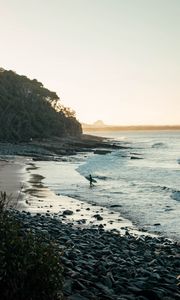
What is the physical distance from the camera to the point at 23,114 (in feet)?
306

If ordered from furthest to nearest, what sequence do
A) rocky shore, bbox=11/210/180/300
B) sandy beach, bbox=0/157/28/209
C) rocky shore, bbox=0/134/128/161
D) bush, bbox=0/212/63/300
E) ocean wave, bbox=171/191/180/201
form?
rocky shore, bbox=0/134/128/161 < ocean wave, bbox=171/191/180/201 < sandy beach, bbox=0/157/28/209 < rocky shore, bbox=11/210/180/300 < bush, bbox=0/212/63/300

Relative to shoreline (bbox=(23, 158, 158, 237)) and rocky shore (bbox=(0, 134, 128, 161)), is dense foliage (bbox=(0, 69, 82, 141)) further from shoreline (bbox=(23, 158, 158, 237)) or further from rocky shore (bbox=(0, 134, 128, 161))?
shoreline (bbox=(23, 158, 158, 237))

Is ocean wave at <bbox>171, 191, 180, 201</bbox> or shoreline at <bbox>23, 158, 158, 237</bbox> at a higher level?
shoreline at <bbox>23, 158, 158, 237</bbox>

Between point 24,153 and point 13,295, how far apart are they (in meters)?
50.7

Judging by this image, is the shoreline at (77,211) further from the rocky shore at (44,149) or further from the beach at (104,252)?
the rocky shore at (44,149)

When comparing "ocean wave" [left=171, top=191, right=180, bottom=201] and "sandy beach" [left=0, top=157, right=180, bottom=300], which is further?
"ocean wave" [left=171, top=191, right=180, bottom=201]

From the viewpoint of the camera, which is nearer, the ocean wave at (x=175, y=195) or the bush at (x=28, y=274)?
the bush at (x=28, y=274)

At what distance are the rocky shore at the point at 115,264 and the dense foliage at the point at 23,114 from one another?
229ft

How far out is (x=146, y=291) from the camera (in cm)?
777

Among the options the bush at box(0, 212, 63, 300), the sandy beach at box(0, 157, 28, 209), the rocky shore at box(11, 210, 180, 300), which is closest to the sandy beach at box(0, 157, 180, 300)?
the rocky shore at box(11, 210, 180, 300)

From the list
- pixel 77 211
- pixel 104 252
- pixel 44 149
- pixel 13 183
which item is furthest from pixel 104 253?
pixel 44 149

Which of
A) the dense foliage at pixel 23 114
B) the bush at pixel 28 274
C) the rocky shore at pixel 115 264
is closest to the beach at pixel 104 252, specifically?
the rocky shore at pixel 115 264

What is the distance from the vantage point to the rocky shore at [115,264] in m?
7.65

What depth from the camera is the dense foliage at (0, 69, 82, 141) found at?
86125 mm
